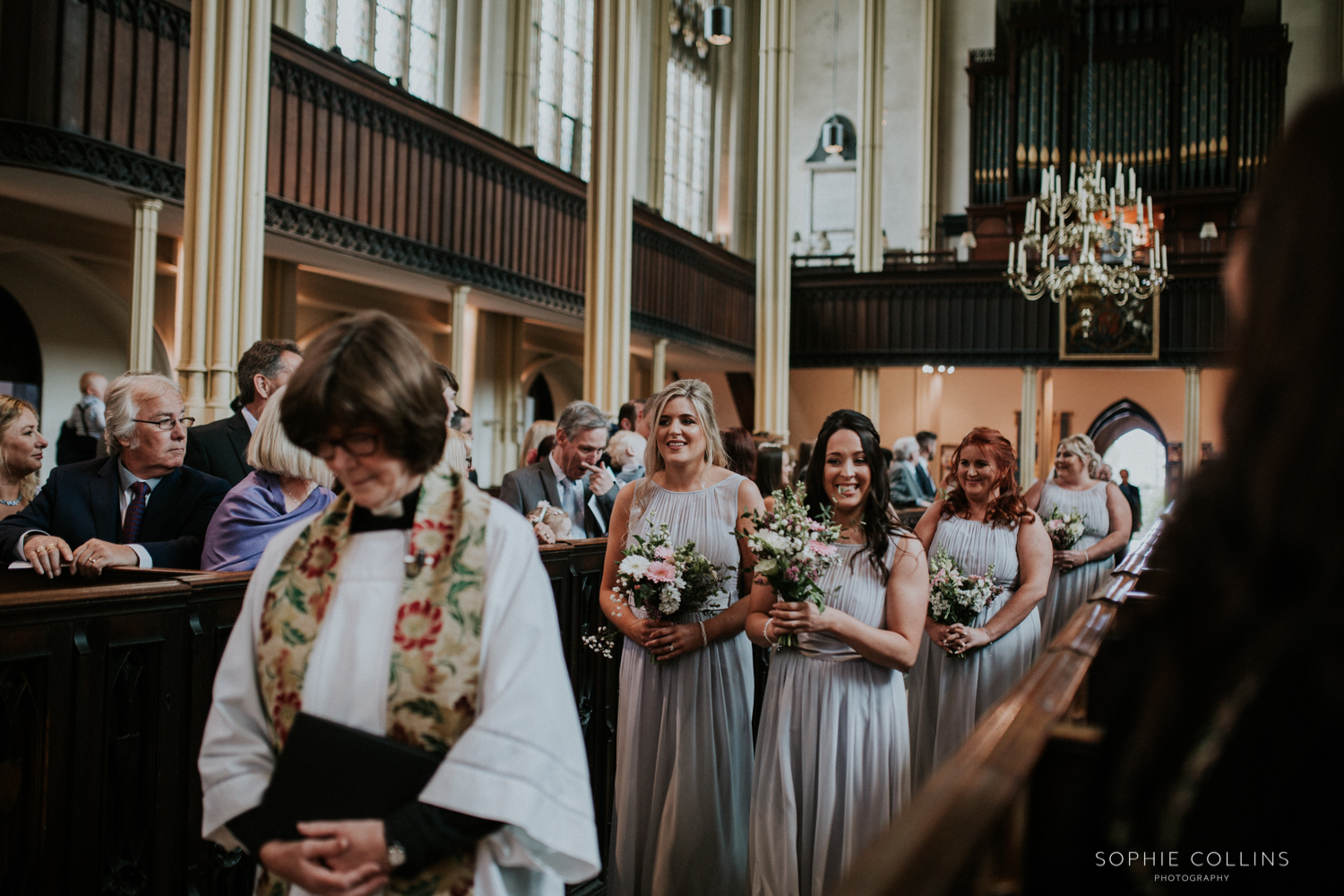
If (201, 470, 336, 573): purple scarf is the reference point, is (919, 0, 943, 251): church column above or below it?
above

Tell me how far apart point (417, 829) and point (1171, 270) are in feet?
56.9

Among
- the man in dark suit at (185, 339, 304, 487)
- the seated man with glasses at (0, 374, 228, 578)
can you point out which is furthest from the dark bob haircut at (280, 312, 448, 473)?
the man in dark suit at (185, 339, 304, 487)

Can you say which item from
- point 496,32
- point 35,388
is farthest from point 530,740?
point 496,32

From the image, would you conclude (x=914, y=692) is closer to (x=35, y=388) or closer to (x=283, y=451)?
(x=283, y=451)

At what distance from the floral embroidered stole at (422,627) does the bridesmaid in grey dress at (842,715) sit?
4.80ft

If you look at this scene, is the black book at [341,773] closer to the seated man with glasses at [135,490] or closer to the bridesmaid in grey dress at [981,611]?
the seated man with glasses at [135,490]

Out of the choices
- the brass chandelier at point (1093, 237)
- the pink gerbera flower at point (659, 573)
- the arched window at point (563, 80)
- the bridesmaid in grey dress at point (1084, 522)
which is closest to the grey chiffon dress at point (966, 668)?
the pink gerbera flower at point (659, 573)

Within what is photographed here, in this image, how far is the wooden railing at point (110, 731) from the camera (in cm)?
243

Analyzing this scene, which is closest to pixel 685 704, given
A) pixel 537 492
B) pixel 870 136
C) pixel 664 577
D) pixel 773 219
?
pixel 664 577

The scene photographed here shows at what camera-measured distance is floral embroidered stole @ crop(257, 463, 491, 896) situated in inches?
65.7

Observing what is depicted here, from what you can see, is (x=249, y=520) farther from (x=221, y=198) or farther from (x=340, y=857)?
(x=221, y=198)

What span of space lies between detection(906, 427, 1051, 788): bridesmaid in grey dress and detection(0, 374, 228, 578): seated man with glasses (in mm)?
2694

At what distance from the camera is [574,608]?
4137 mm

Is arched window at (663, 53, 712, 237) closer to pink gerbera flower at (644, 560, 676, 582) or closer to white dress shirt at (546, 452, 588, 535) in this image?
white dress shirt at (546, 452, 588, 535)
